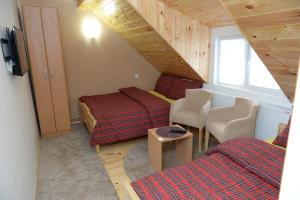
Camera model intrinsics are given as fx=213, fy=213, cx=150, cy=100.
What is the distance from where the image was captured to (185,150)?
8.47ft

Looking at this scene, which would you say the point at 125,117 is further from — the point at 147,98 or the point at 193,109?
the point at 193,109

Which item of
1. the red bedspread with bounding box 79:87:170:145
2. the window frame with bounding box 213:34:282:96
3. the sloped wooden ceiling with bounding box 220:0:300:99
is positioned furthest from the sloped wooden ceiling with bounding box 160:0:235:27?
the red bedspread with bounding box 79:87:170:145

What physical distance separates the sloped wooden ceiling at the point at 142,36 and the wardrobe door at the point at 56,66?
0.62 metres

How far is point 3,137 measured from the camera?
1268 mm

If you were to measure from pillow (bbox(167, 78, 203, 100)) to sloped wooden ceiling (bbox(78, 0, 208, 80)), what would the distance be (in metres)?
0.11

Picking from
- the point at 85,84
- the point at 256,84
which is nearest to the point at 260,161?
the point at 256,84

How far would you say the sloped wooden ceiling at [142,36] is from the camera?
3.08 m

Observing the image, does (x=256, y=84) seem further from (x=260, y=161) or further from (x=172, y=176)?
(x=172, y=176)

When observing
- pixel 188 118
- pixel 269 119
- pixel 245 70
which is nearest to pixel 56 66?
pixel 188 118

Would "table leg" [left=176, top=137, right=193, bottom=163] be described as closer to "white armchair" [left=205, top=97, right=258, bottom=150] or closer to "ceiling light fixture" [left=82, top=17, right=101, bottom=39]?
"white armchair" [left=205, top=97, right=258, bottom=150]

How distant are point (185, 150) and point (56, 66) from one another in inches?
94.3

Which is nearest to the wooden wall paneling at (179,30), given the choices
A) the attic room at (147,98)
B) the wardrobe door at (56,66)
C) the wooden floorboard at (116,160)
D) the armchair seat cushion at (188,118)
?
the attic room at (147,98)

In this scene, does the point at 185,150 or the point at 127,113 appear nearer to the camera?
the point at 185,150

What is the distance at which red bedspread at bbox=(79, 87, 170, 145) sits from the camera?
9.69 feet
